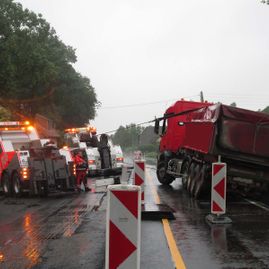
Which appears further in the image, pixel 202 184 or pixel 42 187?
pixel 42 187

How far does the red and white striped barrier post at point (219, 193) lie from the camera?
11000mm

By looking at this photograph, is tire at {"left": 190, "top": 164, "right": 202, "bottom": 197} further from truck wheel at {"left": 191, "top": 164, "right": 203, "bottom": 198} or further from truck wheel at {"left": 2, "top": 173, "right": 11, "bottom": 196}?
truck wheel at {"left": 2, "top": 173, "right": 11, "bottom": 196}

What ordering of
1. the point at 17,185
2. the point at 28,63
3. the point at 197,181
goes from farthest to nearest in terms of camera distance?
the point at 28,63 → the point at 17,185 → the point at 197,181

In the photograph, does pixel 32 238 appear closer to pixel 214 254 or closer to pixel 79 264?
pixel 79 264

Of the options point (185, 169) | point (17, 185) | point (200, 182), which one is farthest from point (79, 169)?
point (200, 182)

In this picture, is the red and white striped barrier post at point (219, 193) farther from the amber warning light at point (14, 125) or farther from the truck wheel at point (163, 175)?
the amber warning light at point (14, 125)

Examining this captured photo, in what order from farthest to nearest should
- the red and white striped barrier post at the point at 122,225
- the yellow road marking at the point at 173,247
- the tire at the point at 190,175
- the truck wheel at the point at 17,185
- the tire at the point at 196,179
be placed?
the truck wheel at the point at 17,185 → the tire at the point at 190,175 → the tire at the point at 196,179 → the yellow road marking at the point at 173,247 → the red and white striped barrier post at the point at 122,225

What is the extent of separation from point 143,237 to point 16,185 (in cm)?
1036

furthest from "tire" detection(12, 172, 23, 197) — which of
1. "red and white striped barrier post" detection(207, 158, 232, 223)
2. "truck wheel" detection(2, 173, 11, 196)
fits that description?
"red and white striped barrier post" detection(207, 158, 232, 223)

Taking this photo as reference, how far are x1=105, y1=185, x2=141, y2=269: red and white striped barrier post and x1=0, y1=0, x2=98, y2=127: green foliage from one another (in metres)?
33.2

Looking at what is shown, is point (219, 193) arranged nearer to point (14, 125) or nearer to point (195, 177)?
point (195, 177)

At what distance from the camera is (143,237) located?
30.6 feet

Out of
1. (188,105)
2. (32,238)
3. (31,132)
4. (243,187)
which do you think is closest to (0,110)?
(31,132)

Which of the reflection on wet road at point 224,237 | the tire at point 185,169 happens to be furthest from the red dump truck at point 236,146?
the tire at point 185,169
